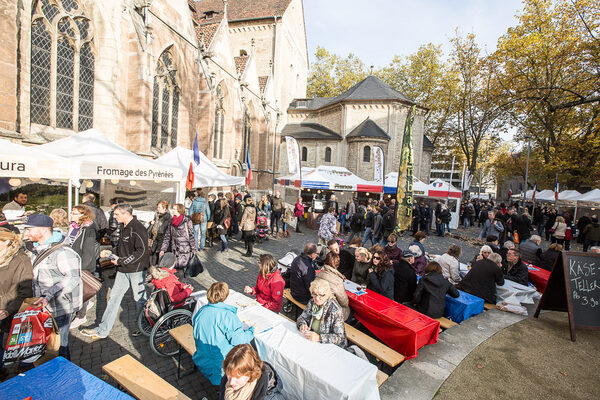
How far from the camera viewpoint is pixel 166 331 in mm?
3920

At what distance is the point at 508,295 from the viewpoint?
18.0 feet

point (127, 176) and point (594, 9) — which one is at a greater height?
point (594, 9)

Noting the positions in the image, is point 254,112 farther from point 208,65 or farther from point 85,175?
point 85,175

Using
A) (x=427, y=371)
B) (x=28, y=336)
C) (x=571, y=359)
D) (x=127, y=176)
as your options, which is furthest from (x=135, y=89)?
(x=571, y=359)

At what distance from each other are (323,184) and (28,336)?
12.4 metres

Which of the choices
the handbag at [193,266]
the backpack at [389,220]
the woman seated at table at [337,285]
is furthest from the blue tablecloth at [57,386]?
the backpack at [389,220]

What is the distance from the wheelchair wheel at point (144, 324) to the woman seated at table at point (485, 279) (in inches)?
212

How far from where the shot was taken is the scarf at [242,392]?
200 cm

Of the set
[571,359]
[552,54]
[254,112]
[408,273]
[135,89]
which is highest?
[552,54]

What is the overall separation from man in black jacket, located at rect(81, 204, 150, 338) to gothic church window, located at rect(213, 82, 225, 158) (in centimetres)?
1485

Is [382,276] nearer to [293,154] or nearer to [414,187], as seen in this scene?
[293,154]

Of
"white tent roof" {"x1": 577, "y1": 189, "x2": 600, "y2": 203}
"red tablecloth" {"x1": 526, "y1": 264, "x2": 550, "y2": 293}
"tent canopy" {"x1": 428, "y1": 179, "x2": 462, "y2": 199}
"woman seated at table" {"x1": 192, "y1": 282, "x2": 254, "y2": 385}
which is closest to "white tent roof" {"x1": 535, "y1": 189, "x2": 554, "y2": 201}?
"white tent roof" {"x1": 577, "y1": 189, "x2": 600, "y2": 203}

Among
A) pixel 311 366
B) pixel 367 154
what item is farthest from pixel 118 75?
pixel 367 154

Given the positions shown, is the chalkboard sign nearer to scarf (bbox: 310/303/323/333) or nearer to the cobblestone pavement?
scarf (bbox: 310/303/323/333)
